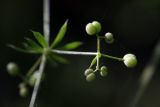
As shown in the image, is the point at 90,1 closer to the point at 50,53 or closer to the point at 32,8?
the point at 32,8

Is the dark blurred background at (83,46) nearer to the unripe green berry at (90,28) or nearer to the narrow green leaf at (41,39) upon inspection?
the narrow green leaf at (41,39)

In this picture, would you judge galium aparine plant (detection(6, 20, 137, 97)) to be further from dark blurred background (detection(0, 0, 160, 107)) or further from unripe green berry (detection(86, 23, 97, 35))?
dark blurred background (detection(0, 0, 160, 107))

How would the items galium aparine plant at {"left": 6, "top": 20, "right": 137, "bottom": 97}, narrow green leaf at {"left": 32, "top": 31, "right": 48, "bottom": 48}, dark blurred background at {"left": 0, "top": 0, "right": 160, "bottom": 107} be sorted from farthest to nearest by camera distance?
dark blurred background at {"left": 0, "top": 0, "right": 160, "bottom": 107}
narrow green leaf at {"left": 32, "top": 31, "right": 48, "bottom": 48}
galium aparine plant at {"left": 6, "top": 20, "right": 137, "bottom": 97}

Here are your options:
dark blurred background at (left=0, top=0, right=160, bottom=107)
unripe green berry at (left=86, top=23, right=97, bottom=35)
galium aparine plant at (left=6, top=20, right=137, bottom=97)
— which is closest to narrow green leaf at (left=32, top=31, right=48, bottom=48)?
galium aparine plant at (left=6, top=20, right=137, bottom=97)

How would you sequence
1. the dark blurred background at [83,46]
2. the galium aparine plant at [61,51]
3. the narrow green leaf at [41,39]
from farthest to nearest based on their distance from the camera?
1. the dark blurred background at [83,46]
2. the narrow green leaf at [41,39]
3. the galium aparine plant at [61,51]

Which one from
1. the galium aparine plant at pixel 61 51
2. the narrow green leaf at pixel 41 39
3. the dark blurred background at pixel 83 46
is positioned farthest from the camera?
the dark blurred background at pixel 83 46

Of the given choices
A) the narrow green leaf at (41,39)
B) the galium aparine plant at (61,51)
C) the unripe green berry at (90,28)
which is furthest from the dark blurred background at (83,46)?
the unripe green berry at (90,28)

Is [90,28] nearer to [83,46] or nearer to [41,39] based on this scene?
[41,39]

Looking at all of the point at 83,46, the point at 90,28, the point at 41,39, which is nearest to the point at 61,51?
the point at 41,39

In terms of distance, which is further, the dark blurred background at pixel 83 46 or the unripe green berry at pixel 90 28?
the dark blurred background at pixel 83 46
